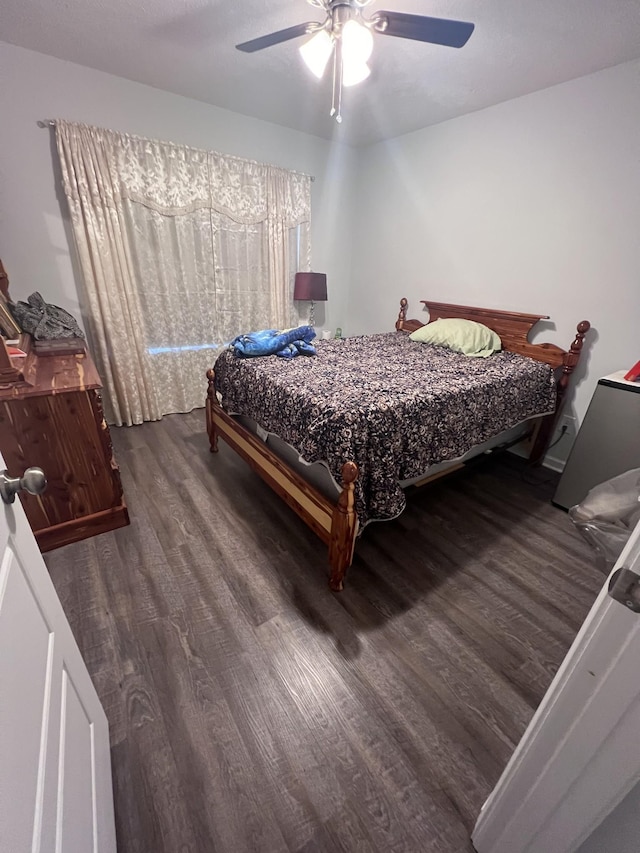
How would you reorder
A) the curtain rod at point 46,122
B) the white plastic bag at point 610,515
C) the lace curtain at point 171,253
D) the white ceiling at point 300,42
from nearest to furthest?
1. the white ceiling at point 300,42
2. the white plastic bag at point 610,515
3. the curtain rod at point 46,122
4. the lace curtain at point 171,253

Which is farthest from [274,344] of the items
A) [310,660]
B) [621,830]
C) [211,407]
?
[621,830]

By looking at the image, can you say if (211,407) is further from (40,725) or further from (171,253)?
(40,725)

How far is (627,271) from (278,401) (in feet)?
8.02

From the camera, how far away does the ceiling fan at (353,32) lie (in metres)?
1.44

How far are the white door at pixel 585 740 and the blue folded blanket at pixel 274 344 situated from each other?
2194 millimetres

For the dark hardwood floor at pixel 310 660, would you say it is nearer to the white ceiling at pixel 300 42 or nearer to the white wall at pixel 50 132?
the white wall at pixel 50 132

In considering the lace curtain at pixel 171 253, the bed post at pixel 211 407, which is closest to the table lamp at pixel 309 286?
the lace curtain at pixel 171 253

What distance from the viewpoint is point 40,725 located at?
60 centimetres

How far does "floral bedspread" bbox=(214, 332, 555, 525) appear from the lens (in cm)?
166

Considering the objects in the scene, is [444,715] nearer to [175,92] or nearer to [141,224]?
[141,224]

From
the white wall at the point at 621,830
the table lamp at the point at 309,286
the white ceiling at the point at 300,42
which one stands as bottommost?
the white wall at the point at 621,830

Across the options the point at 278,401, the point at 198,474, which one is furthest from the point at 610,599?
the point at 198,474

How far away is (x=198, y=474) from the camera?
2559 millimetres

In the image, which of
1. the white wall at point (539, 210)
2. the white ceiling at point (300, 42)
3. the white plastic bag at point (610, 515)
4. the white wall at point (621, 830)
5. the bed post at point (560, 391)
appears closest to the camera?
the white wall at point (621, 830)
